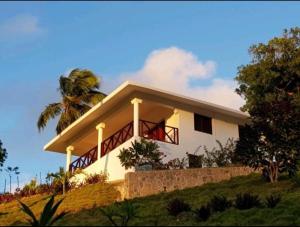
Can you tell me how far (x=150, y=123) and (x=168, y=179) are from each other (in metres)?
7.80

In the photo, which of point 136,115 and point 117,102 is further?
point 117,102

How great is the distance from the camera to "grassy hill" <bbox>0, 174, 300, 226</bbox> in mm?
14641

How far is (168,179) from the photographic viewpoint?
2305 centimetres

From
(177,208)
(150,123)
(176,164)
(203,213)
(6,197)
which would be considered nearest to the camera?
(203,213)

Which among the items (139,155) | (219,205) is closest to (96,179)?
(139,155)

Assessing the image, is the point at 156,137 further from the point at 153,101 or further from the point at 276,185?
the point at 276,185

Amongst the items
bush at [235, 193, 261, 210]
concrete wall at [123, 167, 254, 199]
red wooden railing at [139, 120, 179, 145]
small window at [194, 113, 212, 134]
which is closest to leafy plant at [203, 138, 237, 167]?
small window at [194, 113, 212, 134]

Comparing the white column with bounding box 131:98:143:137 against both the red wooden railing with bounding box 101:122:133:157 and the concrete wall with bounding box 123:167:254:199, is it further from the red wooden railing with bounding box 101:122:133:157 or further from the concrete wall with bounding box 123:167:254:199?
the concrete wall with bounding box 123:167:254:199

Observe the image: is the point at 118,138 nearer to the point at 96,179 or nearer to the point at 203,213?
the point at 96,179

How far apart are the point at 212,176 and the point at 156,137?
6.54 metres

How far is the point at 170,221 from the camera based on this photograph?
15.1 metres

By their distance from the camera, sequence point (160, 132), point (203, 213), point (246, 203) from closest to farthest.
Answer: point (203, 213)
point (246, 203)
point (160, 132)

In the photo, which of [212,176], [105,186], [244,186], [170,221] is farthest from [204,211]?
[105,186]

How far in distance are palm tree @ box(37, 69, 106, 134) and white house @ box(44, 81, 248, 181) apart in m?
1.87
